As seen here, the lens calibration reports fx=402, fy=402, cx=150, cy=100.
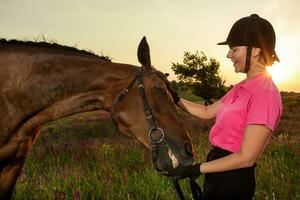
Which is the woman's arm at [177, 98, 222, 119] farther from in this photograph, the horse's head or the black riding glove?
the black riding glove

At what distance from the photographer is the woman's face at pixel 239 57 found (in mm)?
3248

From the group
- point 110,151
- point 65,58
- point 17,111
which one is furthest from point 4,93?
point 110,151

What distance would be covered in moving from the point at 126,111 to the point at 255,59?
4.03ft

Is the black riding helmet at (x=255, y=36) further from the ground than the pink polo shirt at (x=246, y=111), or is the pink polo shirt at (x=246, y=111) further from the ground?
the black riding helmet at (x=255, y=36)

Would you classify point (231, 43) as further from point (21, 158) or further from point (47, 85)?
point (21, 158)

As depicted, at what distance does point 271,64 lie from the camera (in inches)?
130

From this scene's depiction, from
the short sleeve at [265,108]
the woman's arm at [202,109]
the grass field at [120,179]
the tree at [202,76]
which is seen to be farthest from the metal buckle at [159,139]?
the tree at [202,76]

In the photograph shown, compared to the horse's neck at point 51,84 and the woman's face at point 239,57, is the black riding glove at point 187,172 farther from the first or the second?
the horse's neck at point 51,84

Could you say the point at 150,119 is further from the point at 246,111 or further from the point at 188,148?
the point at 246,111

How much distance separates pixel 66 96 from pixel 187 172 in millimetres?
1497

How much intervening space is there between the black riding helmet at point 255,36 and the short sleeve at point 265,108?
31cm

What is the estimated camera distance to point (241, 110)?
3158 millimetres

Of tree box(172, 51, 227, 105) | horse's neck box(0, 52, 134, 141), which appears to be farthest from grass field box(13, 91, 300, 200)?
tree box(172, 51, 227, 105)

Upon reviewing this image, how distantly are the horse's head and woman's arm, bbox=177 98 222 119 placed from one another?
0.86 m
